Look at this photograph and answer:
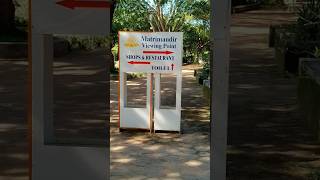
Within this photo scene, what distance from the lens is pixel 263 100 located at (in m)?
5.36

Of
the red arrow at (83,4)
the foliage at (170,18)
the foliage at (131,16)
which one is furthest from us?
the foliage at (170,18)

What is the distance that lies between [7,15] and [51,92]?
1.93 ft

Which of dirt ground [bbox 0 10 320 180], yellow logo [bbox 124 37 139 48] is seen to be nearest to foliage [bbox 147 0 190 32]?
yellow logo [bbox 124 37 139 48]

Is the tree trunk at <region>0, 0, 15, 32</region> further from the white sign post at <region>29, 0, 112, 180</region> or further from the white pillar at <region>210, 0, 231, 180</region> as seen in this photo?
the white pillar at <region>210, 0, 231, 180</region>

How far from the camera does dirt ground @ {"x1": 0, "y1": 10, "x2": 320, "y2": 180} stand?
11.1 ft

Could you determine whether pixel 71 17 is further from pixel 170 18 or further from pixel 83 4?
pixel 170 18

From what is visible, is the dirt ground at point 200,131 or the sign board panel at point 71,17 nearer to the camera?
the sign board panel at point 71,17

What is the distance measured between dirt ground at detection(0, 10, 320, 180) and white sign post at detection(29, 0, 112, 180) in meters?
0.08

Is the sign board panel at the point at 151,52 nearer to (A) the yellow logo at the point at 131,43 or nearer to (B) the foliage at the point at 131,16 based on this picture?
(A) the yellow logo at the point at 131,43

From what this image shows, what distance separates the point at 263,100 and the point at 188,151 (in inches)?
47.2

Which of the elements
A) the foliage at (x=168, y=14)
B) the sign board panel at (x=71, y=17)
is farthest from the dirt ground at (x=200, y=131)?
the foliage at (x=168, y=14)

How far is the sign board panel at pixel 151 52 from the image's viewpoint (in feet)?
23.0

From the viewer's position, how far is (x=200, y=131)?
7.24 m

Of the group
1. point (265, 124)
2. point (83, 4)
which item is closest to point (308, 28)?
point (265, 124)
